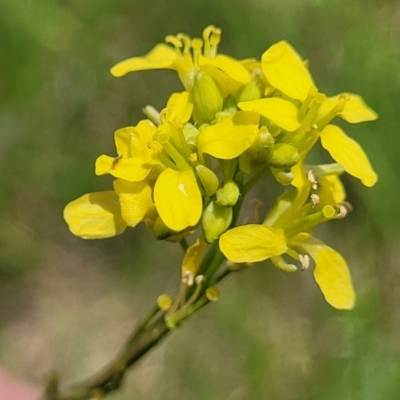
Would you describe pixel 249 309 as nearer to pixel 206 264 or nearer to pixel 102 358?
pixel 102 358

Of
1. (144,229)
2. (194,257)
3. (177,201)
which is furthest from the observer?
(144,229)

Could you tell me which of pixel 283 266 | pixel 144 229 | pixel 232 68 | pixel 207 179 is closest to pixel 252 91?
pixel 232 68

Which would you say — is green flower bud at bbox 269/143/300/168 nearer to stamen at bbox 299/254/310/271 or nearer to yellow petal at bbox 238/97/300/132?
yellow petal at bbox 238/97/300/132

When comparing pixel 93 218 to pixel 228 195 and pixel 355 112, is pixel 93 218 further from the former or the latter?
pixel 355 112

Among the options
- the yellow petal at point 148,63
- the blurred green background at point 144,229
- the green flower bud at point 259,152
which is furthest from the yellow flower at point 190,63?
the blurred green background at point 144,229

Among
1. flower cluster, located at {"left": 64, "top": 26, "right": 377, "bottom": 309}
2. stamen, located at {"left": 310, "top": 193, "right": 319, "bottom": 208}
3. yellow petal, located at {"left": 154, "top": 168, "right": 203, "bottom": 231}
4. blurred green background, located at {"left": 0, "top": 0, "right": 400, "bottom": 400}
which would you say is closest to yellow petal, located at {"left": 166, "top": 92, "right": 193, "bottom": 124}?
flower cluster, located at {"left": 64, "top": 26, "right": 377, "bottom": 309}

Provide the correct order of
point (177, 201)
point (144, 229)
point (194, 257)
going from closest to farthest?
point (177, 201) < point (194, 257) < point (144, 229)

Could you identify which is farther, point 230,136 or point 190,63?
point 190,63
